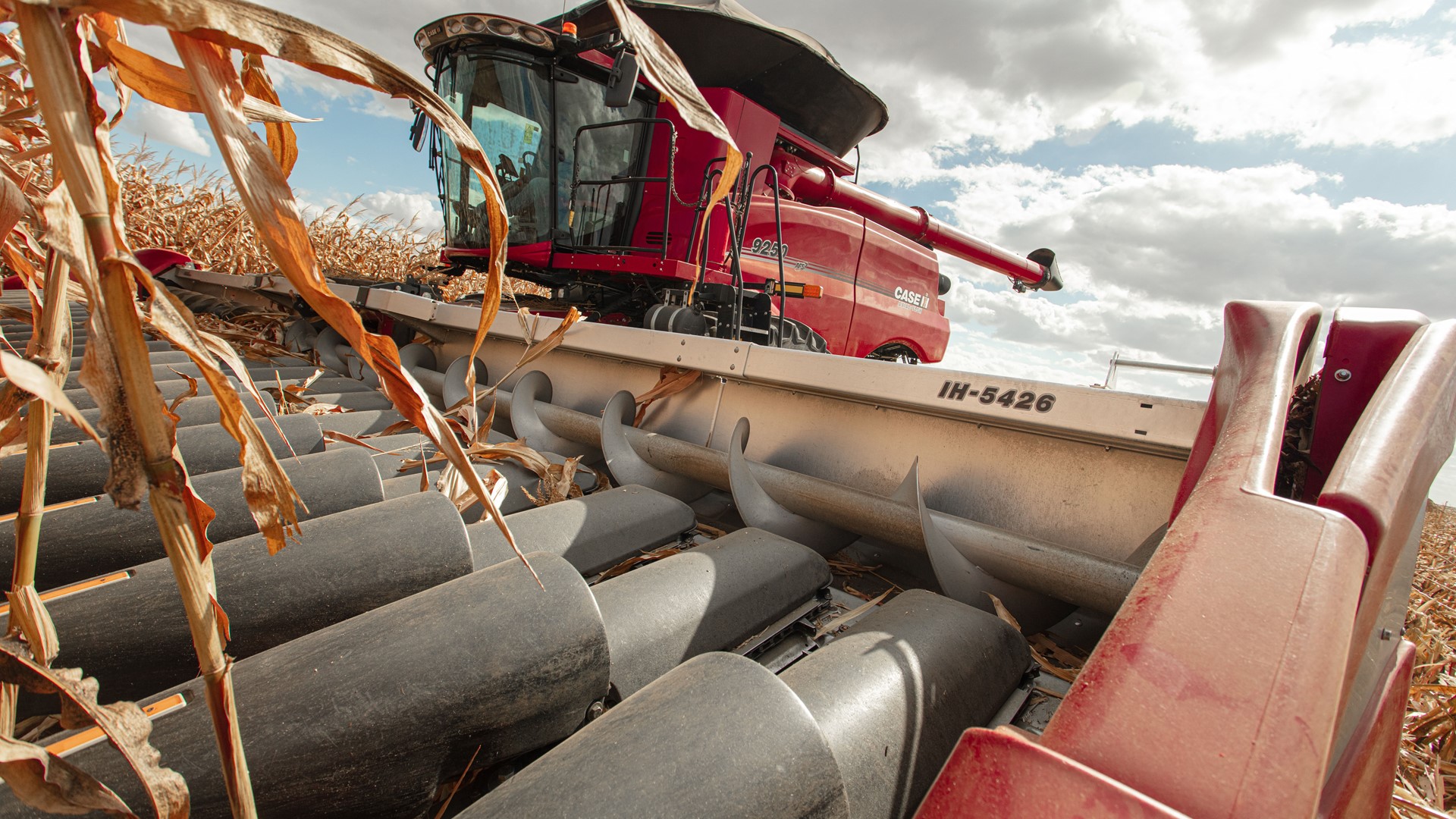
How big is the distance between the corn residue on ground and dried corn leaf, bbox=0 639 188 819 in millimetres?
1197

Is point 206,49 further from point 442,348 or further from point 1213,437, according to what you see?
point 442,348

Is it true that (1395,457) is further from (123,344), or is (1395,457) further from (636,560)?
(636,560)

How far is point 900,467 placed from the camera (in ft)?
5.53

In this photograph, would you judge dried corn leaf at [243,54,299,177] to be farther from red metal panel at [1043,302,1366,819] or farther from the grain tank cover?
the grain tank cover

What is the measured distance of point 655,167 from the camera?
4.32m

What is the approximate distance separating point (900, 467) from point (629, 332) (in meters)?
0.99

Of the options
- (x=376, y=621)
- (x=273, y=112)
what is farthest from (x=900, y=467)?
(x=273, y=112)

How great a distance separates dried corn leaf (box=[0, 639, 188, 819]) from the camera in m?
0.43

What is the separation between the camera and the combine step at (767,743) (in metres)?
0.57

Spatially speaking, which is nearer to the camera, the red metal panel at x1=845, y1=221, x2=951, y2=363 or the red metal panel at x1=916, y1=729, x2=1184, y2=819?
the red metal panel at x1=916, y1=729, x2=1184, y2=819

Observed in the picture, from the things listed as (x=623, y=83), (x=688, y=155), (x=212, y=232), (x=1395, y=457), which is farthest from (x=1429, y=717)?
(x=212, y=232)

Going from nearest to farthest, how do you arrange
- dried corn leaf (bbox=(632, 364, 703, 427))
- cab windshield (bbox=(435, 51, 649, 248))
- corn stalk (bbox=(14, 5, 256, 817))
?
1. corn stalk (bbox=(14, 5, 256, 817))
2. dried corn leaf (bbox=(632, 364, 703, 427))
3. cab windshield (bbox=(435, 51, 649, 248))

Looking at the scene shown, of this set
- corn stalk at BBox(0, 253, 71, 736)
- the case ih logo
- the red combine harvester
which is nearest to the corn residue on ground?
corn stalk at BBox(0, 253, 71, 736)

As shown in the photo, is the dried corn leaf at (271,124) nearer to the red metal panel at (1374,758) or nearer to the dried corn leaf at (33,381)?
the dried corn leaf at (33,381)
